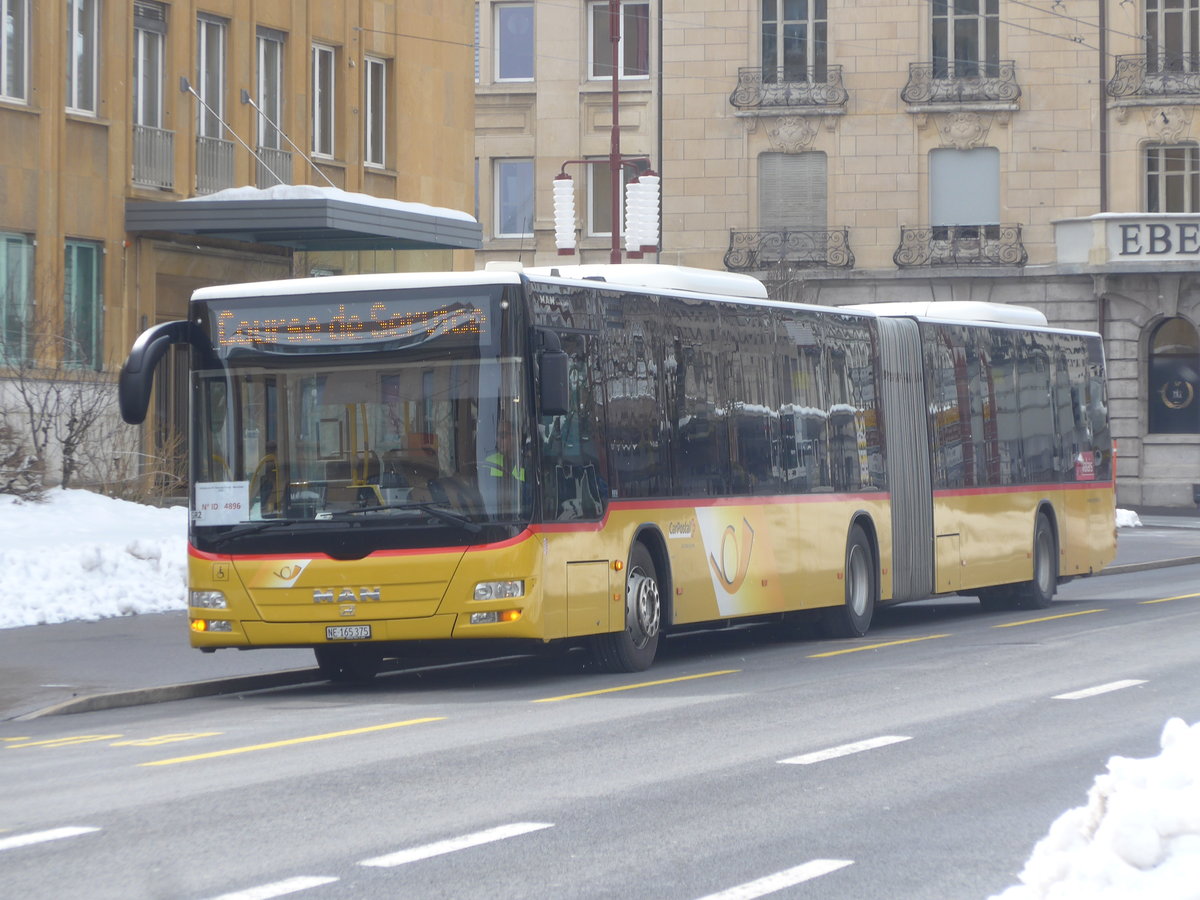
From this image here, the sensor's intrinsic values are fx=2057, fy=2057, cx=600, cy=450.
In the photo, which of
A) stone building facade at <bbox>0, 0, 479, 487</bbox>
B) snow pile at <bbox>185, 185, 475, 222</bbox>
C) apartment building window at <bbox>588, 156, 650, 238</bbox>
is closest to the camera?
stone building facade at <bbox>0, 0, 479, 487</bbox>

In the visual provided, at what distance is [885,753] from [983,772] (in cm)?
77

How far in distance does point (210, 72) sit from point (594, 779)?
22.3 metres

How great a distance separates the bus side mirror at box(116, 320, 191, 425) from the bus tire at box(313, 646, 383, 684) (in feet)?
8.81

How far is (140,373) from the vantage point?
13.8 meters

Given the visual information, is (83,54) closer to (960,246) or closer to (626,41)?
(626,41)

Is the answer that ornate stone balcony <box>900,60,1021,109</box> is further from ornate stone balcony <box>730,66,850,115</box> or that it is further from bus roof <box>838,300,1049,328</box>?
bus roof <box>838,300,1049,328</box>

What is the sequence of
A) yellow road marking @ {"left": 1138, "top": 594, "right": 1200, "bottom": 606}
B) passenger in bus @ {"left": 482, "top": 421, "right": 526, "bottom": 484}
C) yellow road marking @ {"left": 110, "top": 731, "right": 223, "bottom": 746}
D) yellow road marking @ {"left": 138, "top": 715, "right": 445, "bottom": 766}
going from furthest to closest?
yellow road marking @ {"left": 1138, "top": 594, "right": 1200, "bottom": 606}, passenger in bus @ {"left": 482, "top": 421, "right": 526, "bottom": 484}, yellow road marking @ {"left": 110, "top": 731, "right": 223, "bottom": 746}, yellow road marking @ {"left": 138, "top": 715, "right": 445, "bottom": 766}

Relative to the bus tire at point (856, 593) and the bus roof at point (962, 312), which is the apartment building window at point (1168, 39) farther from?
the bus tire at point (856, 593)

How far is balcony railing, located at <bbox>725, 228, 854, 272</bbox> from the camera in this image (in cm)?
4769

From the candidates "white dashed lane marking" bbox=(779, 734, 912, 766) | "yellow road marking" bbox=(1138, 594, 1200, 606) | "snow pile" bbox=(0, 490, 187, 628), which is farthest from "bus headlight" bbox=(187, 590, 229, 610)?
"yellow road marking" bbox=(1138, 594, 1200, 606)

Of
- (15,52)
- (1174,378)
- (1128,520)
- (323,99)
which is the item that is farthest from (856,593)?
(1174,378)

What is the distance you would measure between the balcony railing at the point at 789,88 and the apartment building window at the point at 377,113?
626 inches

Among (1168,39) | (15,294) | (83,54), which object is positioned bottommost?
(15,294)

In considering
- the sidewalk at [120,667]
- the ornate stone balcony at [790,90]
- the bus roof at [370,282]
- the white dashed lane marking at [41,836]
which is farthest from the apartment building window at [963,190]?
the white dashed lane marking at [41,836]
